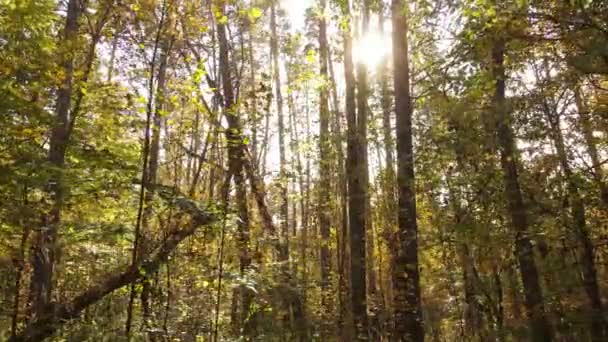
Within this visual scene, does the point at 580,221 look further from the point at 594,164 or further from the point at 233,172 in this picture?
the point at 233,172

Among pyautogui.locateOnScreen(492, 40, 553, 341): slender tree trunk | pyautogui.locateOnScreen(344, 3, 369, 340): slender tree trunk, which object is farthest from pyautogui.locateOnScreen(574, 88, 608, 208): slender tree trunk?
pyautogui.locateOnScreen(344, 3, 369, 340): slender tree trunk

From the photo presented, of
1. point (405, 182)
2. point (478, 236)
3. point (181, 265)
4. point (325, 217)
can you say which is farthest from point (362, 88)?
point (325, 217)

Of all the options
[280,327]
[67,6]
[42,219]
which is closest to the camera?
[42,219]

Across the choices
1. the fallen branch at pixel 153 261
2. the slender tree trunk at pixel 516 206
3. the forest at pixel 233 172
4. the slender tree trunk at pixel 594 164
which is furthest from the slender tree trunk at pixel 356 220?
the slender tree trunk at pixel 594 164

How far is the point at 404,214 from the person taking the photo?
21.0 feet

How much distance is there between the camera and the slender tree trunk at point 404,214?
19.8 feet

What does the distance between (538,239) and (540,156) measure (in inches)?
77.0

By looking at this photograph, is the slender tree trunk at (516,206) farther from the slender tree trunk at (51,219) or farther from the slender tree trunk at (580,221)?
the slender tree trunk at (51,219)

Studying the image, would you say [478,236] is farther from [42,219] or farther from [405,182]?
[42,219]

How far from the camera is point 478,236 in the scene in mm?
5906

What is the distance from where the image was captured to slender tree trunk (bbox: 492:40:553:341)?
6090 millimetres

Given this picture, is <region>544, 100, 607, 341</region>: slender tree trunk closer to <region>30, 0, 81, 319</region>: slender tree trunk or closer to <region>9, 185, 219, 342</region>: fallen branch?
<region>9, 185, 219, 342</region>: fallen branch

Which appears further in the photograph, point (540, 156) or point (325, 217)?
point (325, 217)

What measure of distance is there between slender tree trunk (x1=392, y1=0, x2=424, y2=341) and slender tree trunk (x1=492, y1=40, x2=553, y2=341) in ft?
4.09
